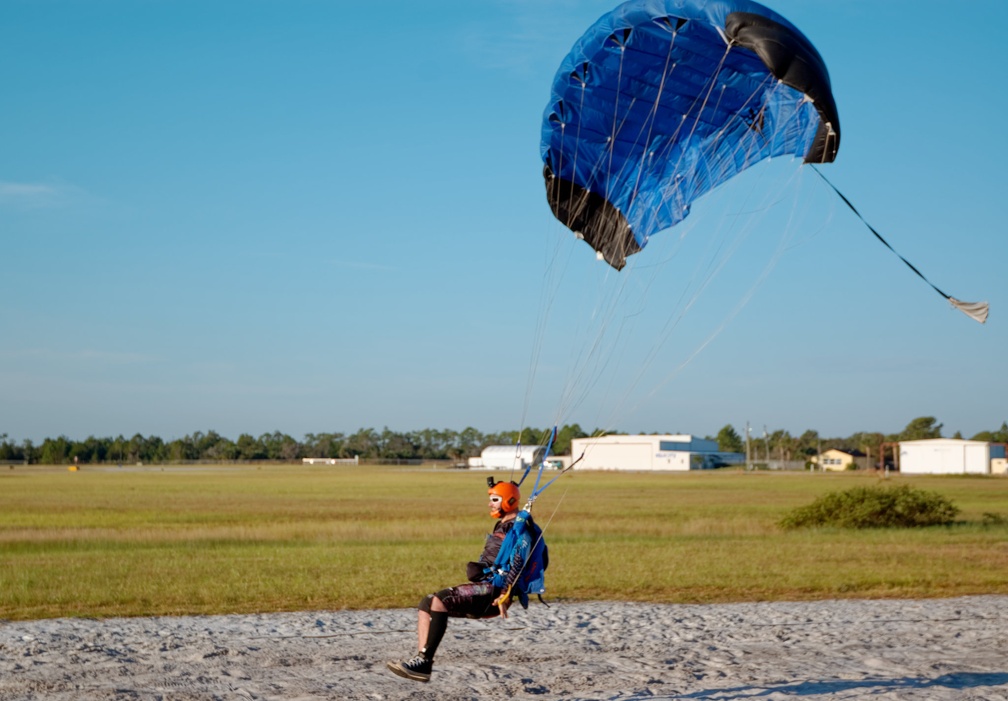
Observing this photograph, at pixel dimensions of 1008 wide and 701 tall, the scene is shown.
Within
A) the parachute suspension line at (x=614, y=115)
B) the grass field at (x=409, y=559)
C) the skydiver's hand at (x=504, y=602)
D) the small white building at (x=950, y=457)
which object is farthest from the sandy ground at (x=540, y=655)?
the small white building at (x=950, y=457)

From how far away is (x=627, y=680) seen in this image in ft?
28.9

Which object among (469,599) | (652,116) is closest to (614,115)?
(652,116)

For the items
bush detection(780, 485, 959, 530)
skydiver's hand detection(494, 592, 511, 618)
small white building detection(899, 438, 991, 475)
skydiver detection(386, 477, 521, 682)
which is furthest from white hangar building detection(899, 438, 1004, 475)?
skydiver's hand detection(494, 592, 511, 618)

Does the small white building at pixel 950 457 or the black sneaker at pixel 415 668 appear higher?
the small white building at pixel 950 457

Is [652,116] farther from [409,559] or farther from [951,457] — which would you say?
[951,457]

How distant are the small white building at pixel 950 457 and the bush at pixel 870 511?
81.3 m

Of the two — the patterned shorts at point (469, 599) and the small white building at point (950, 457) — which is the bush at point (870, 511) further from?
the small white building at point (950, 457)

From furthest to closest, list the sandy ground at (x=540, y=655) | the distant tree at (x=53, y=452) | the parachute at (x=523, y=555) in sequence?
the distant tree at (x=53, y=452) < the sandy ground at (x=540, y=655) < the parachute at (x=523, y=555)

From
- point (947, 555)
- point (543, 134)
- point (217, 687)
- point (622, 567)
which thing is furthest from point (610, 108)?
point (947, 555)

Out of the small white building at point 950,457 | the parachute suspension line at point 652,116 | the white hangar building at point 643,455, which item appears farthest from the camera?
the white hangar building at point 643,455

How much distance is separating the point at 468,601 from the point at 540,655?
2459 millimetres

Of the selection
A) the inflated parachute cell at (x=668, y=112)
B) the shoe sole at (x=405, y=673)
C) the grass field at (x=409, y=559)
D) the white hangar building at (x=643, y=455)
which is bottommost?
the grass field at (x=409, y=559)

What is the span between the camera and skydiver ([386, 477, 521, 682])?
304 inches

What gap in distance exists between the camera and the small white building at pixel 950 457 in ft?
344
